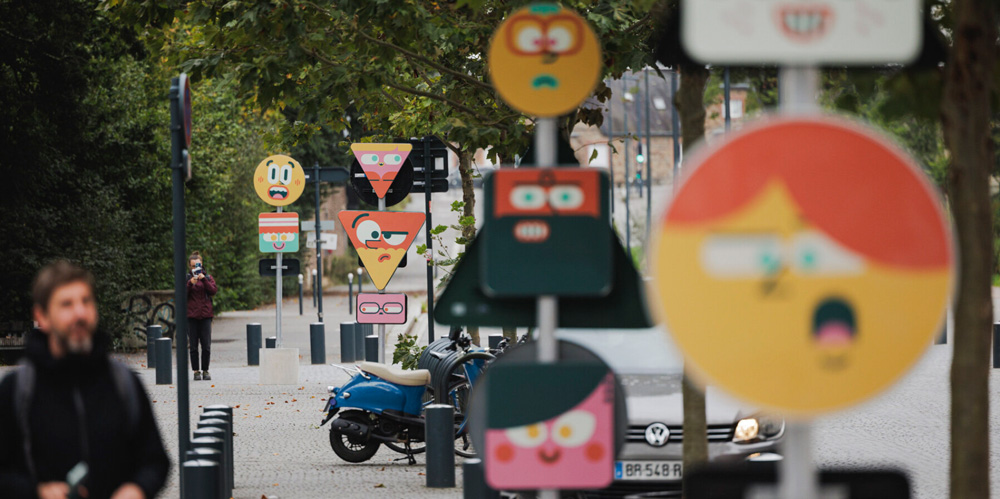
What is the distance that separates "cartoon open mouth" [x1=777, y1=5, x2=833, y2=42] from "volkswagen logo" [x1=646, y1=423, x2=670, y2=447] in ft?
19.6

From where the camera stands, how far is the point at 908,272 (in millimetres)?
2863

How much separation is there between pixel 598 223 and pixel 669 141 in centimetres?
11265

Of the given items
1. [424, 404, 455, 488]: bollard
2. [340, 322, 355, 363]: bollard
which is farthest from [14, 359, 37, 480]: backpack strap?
[340, 322, 355, 363]: bollard

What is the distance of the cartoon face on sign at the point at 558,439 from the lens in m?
4.68

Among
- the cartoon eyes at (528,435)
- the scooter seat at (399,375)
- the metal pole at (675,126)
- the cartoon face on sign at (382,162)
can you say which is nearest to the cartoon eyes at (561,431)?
the cartoon eyes at (528,435)

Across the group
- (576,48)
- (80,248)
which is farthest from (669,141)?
(576,48)

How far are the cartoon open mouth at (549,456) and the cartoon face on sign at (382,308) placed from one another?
12511mm

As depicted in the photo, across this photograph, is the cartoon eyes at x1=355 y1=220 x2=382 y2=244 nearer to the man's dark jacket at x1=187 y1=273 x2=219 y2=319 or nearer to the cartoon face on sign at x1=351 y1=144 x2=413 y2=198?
the cartoon face on sign at x1=351 y1=144 x2=413 y2=198

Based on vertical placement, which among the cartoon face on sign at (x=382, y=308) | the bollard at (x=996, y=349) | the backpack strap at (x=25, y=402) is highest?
the backpack strap at (x=25, y=402)

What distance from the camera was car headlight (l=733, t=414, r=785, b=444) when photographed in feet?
29.2

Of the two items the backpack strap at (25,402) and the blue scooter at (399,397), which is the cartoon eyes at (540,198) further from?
the blue scooter at (399,397)

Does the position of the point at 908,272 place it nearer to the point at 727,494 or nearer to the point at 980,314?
the point at 727,494

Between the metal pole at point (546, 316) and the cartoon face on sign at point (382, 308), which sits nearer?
the metal pole at point (546, 316)

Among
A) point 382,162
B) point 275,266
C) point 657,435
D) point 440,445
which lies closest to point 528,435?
point 657,435
